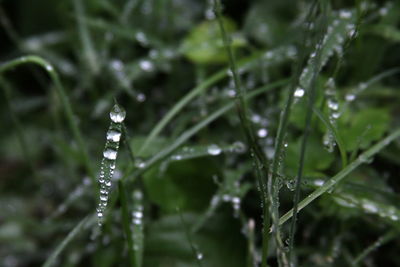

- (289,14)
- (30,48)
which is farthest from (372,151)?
(30,48)

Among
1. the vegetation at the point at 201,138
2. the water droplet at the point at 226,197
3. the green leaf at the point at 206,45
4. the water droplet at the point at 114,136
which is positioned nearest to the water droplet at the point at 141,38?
the vegetation at the point at 201,138

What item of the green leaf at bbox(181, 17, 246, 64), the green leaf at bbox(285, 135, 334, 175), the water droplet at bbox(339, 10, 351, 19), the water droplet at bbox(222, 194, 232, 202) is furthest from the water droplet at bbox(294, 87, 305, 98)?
the green leaf at bbox(181, 17, 246, 64)

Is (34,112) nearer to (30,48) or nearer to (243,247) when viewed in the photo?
(30,48)

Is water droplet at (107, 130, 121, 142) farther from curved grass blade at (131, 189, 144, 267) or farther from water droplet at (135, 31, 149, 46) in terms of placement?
water droplet at (135, 31, 149, 46)

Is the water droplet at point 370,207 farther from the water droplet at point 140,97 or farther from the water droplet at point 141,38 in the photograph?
the water droplet at point 141,38

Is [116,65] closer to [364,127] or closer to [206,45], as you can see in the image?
[206,45]

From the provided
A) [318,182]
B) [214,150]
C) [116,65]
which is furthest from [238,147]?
[116,65]

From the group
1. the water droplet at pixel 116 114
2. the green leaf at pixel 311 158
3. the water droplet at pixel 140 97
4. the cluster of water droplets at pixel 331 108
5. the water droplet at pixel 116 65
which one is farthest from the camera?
the water droplet at pixel 116 65
